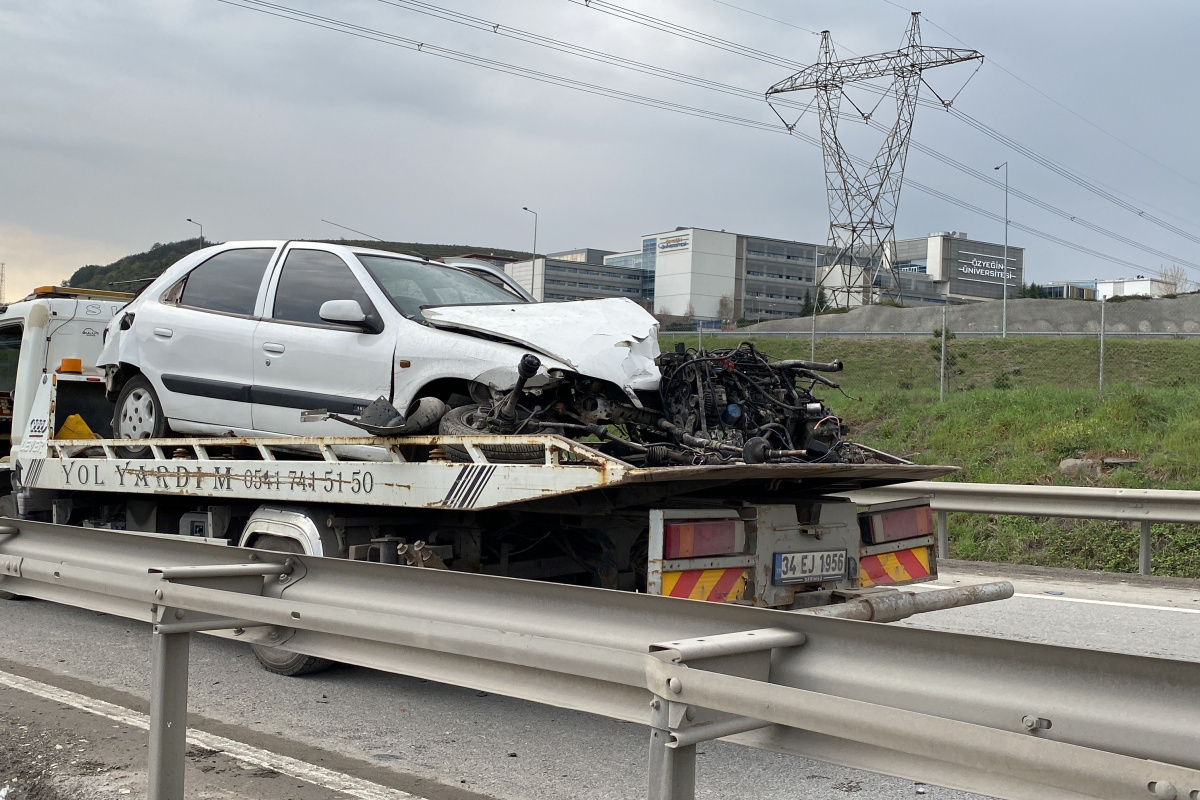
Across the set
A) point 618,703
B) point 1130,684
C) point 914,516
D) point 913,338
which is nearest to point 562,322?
point 914,516

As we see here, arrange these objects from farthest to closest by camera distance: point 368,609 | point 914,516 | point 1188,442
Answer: point 1188,442 → point 914,516 → point 368,609

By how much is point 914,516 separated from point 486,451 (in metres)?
2.69

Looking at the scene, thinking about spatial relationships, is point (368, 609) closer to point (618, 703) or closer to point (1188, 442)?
point (618, 703)

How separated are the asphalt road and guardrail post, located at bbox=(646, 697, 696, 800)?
65.9 inches

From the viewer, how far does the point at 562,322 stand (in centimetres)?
574

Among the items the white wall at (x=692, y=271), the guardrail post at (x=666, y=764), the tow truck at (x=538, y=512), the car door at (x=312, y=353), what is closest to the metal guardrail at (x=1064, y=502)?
the tow truck at (x=538, y=512)

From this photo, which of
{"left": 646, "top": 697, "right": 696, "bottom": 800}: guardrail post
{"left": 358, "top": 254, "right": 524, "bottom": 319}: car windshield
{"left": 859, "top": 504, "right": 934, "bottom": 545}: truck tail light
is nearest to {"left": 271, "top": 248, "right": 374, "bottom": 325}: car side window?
{"left": 358, "top": 254, "right": 524, "bottom": 319}: car windshield

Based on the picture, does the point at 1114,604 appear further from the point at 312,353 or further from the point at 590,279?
the point at 590,279

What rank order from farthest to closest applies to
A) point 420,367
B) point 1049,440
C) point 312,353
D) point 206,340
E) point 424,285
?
point 1049,440
point 206,340
point 424,285
point 312,353
point 420,367

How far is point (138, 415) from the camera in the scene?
7.52 meters

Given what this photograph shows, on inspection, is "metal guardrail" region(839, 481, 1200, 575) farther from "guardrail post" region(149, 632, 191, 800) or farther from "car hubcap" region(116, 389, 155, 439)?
"guardrail post" region(149, 632, 191, 800)

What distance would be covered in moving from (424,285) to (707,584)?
9.13 feet

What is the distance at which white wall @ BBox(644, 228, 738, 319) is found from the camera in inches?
3056

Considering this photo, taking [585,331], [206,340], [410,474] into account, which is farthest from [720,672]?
[206,340]
